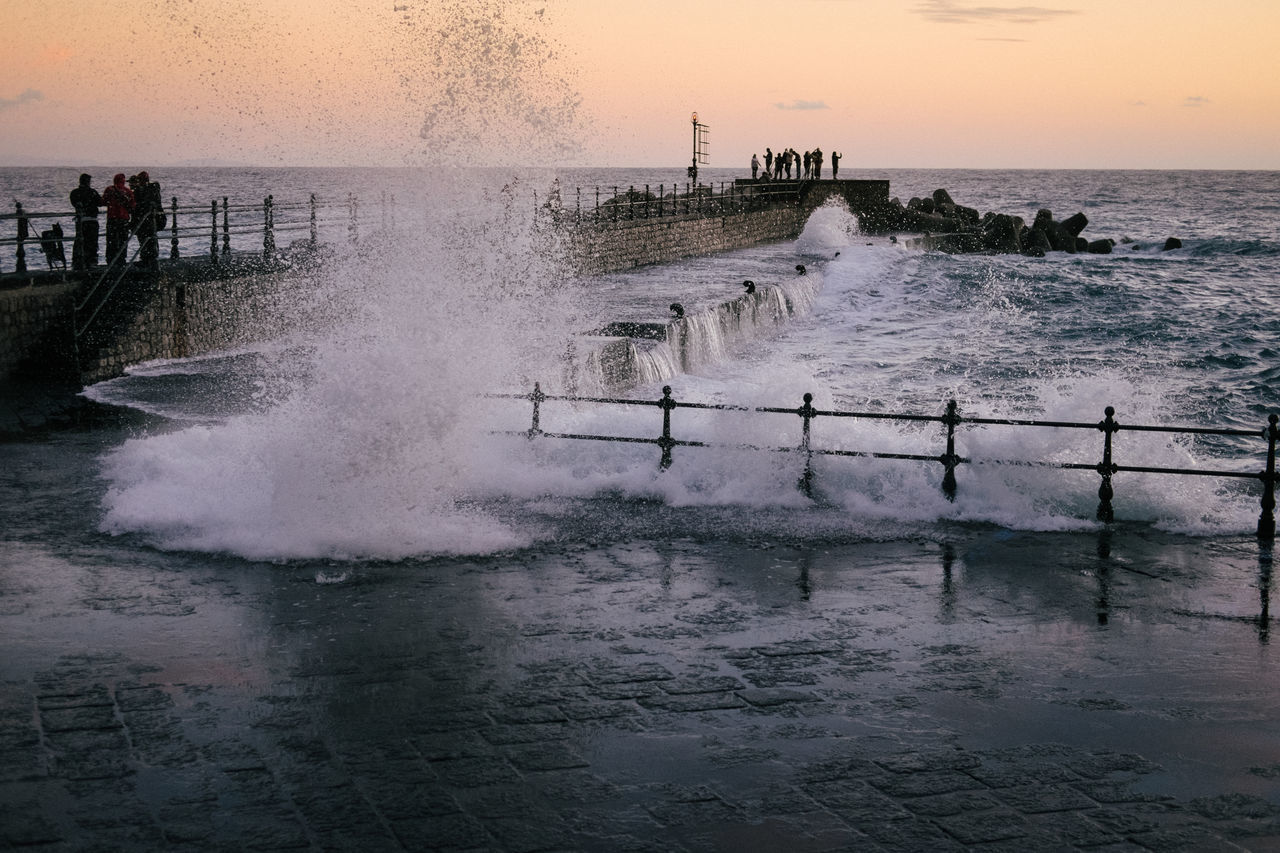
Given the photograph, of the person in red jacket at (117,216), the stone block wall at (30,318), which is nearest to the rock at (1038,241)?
the person in red jacket at (117,216)

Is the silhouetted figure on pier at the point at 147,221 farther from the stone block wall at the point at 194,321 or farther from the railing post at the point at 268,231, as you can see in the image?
the railing post at the point at 268,231

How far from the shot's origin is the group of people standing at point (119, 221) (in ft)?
64.7

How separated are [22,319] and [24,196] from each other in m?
114

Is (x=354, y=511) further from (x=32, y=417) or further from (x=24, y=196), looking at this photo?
(x=24, y=196)

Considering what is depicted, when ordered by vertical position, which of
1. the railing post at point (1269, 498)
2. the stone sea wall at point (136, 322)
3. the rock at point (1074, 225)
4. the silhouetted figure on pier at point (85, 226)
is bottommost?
the railing post at point (1269, 498)

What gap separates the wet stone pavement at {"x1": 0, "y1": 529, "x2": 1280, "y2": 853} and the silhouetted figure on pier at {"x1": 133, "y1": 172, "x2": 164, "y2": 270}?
11.3m

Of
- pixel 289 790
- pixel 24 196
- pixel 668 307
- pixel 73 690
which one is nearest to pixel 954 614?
pixel 289 790

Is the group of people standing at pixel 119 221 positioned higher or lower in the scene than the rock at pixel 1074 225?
lower

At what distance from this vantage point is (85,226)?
20.0 meters

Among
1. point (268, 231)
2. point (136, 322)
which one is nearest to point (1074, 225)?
point (268, 231)

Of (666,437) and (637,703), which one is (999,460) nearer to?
(666,437)

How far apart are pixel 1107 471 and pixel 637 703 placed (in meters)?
5.88

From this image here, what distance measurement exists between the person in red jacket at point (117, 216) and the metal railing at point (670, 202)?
12842 mm

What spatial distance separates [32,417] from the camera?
15.1 metres
